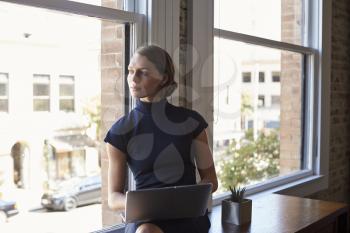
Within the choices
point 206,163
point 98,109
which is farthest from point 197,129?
point 98,109

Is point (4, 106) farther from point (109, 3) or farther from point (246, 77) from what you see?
point (246, 77)

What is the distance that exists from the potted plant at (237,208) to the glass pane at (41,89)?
1076 millimetres

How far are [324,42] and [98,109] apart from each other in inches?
103

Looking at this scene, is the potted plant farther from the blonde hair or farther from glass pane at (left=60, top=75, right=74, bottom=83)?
glass pane at (left=60, top=75, right=74, bottom=83)

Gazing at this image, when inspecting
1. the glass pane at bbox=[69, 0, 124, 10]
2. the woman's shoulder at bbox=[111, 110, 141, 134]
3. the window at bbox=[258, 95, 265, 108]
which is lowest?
the woman's shoulder at bbox=[111, 110, 141, 134]

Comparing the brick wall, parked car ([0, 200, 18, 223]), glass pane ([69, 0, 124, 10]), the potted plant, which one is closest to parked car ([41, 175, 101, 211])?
parked car ([0, 200, 18, 223])

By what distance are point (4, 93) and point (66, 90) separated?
32 centimetres

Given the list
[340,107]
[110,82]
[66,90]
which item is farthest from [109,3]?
[340,107]

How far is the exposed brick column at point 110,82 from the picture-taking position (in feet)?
7.85

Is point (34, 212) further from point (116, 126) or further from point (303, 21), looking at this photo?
point (303, 21)

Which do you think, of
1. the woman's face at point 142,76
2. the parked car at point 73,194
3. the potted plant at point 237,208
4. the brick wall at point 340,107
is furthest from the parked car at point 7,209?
the brick wall at point 340,107

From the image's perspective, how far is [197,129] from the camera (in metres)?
1.99

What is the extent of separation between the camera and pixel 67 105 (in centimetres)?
222

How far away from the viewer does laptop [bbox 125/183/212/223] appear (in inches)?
64.4
